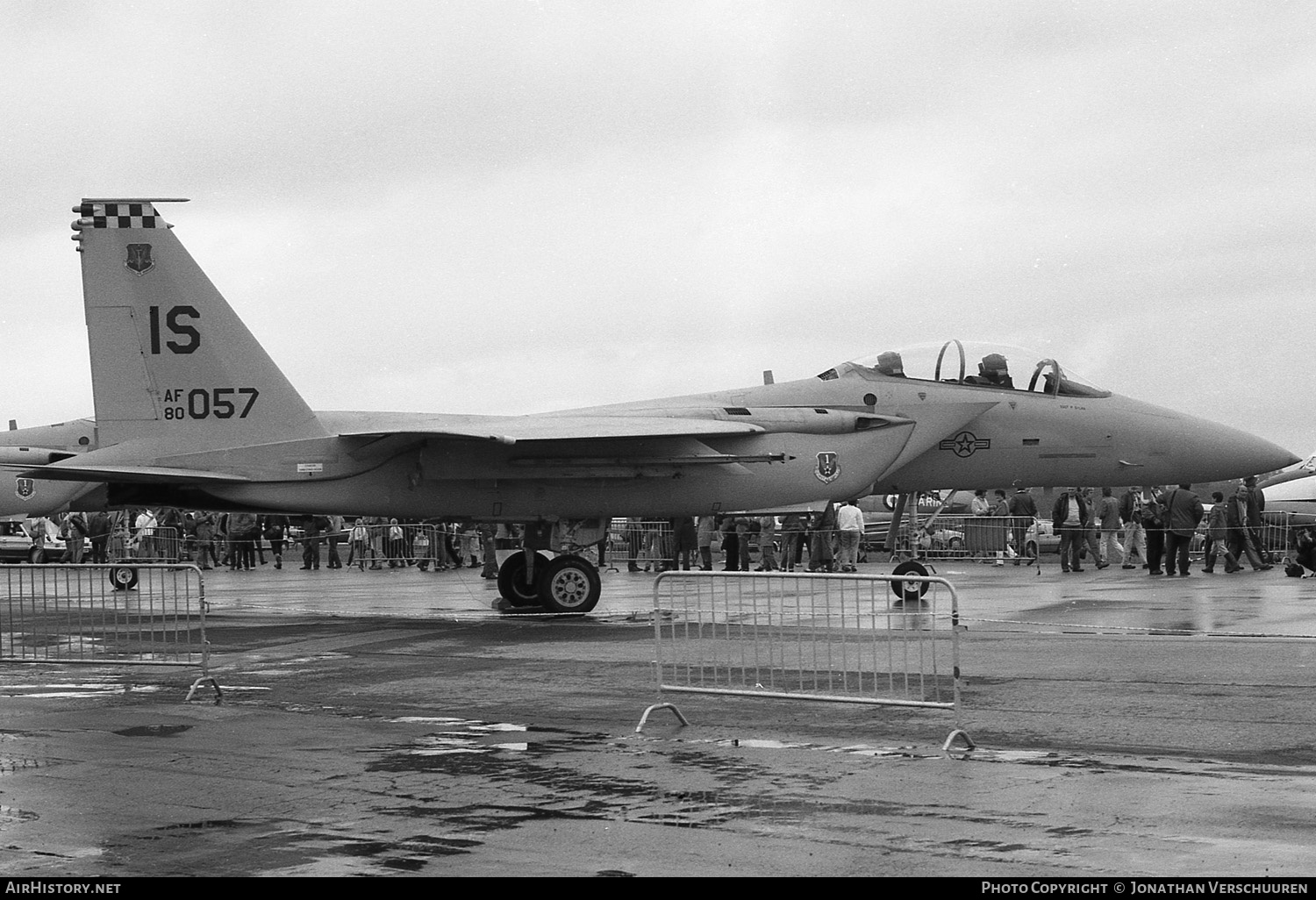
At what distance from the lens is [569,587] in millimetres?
17781

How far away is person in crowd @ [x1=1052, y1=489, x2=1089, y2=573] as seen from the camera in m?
28.2

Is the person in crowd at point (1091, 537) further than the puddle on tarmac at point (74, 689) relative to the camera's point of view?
Yes

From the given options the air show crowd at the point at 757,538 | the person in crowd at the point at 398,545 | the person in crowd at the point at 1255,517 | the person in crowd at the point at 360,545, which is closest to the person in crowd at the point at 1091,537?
the air show crowd at the point at 757,538

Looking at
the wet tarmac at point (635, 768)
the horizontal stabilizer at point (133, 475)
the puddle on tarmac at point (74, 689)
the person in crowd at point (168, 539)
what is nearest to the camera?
the wet tarmac at point (635, 768)

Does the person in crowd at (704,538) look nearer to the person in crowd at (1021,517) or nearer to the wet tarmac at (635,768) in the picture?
the person in crowd at (1021,517)

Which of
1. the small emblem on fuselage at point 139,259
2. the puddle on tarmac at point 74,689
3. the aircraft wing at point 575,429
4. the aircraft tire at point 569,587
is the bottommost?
the puddle on tarmac at point 74,689

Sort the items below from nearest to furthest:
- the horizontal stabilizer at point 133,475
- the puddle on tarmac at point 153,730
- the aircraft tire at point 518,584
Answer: the puddle on tarmac at point 153,730
the horizontal stabilizer at point 133,475
the aircraft tire at point 518,584

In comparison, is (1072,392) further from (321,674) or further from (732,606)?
(321,674)

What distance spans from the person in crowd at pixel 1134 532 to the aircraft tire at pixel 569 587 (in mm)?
14111

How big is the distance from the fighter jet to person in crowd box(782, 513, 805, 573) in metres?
12.5

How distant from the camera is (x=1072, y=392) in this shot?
62.7ft

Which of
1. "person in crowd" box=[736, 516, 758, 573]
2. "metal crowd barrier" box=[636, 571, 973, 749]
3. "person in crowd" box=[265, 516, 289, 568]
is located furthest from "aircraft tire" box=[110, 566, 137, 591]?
"person in crowd" box=[265, 516, 289, 568]

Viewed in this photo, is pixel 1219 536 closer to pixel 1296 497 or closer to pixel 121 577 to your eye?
pixel 1296 497

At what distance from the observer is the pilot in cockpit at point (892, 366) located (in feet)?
61.2
